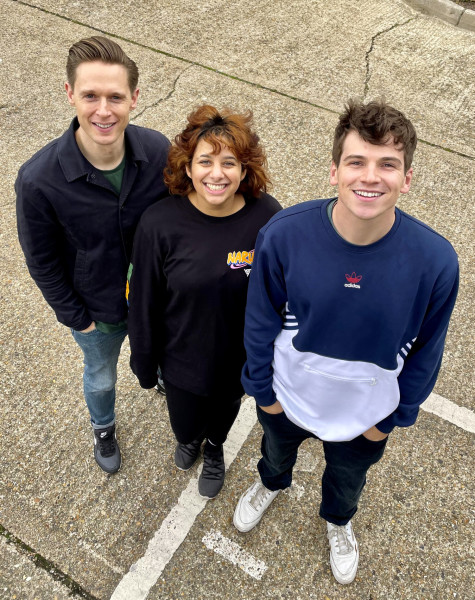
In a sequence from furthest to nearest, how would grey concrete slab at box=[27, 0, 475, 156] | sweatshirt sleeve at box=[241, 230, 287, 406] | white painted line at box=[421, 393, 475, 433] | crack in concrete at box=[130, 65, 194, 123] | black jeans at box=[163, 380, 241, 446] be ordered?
1. grey concrete slab at box=[27, 0, 475, 156]
2. crack in concrete at box=[130, 65, 194, 123]
3. white painted line at box=[421, 393, 475, 433]
4. black jeans at box=[163, 380, 241, 446]
5. sweatshirt sleeve at box=[241, 230, 287, 406]

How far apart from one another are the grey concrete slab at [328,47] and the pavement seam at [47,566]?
4.78 meters

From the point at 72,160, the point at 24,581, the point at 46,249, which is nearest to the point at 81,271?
the point at 46,249

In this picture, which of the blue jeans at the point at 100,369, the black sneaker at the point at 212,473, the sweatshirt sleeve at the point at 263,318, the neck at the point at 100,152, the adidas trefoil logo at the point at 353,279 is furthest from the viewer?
the black sneaker at the point at 212,473

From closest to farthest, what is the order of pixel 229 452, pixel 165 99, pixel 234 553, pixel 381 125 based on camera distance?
1. pixel 381 125
2. pixel 234 553
3. pixel 229 452
4. pixel 165 99

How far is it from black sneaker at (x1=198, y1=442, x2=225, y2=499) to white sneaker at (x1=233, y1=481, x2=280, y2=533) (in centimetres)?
16

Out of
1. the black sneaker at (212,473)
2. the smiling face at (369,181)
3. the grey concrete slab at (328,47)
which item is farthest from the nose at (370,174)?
the grey concrete slab at (328,47)

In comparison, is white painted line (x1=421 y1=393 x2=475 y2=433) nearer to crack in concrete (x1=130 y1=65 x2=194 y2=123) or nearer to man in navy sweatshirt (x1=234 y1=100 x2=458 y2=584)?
man in navy sweatshirt (x1=234 y1=100 x2=458 y2=584)

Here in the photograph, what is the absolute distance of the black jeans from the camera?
7.91 ft

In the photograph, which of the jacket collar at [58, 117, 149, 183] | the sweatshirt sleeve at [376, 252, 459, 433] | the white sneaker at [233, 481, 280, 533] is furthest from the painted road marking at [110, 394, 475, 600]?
the jacket collar at [58, 117, 149, 183]

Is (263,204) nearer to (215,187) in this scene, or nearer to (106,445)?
(215,187)

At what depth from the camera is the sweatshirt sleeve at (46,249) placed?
1.97m

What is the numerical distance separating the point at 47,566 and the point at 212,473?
0.95m

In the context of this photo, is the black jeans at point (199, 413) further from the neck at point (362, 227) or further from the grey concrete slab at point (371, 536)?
the neck at point (362, 227)

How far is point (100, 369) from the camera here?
263 centimetres
